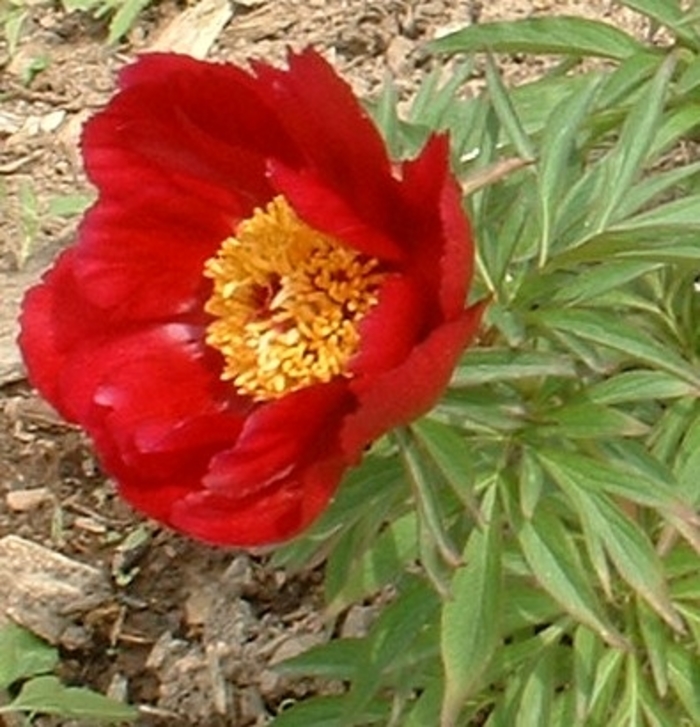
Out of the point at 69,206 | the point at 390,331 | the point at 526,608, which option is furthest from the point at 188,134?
the point at 69,206

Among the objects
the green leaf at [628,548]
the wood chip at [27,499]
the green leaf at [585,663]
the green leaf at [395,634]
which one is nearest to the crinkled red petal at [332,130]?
the green leaf at [628,548]

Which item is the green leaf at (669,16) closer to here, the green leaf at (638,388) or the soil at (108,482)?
the soil at (108,482)

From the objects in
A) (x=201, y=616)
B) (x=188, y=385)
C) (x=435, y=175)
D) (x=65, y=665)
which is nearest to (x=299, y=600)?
(x=201, y=616)

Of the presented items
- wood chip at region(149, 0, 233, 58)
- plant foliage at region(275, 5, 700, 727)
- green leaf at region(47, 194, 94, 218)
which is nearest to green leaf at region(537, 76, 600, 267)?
plant foliage at region(275, 5, 700, 727)

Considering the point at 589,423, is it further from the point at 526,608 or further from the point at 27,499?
the point at 27,499

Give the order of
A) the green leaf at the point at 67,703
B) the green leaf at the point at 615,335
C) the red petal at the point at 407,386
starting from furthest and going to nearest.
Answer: the green leaf at the point at 67,703, the green leaf at the point at 615,335, the red petal at the point at 407,386
